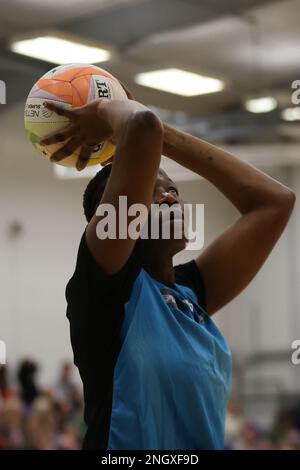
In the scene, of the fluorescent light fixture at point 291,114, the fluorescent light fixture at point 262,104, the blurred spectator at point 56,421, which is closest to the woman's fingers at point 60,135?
the blurred spectator at point 56,421

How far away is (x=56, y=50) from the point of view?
724cm

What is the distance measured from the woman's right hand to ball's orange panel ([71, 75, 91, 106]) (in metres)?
0.05

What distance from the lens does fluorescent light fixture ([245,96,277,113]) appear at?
1000 centimetres

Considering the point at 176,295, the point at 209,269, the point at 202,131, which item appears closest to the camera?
the point at 176,295

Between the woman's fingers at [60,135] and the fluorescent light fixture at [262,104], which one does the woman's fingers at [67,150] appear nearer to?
the woman's fingers at [60,135]

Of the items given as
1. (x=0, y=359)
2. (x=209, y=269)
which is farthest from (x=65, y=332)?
(x=209, y=269)

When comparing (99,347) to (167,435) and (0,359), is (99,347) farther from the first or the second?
(0,359)

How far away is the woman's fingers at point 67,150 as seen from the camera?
7.16 feet

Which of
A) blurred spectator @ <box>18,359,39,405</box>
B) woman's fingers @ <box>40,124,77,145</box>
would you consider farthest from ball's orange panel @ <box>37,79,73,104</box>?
blurred spectator @ <box>18,359,39,405</box>

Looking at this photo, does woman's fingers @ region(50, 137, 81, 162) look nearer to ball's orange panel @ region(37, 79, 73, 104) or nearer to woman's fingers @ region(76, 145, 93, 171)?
woman's fingers @ region(76, 145, 93, 171)

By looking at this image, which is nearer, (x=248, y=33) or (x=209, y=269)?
(x=209, y=269)

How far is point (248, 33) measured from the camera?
793 centimetres

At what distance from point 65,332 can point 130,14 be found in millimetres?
4393

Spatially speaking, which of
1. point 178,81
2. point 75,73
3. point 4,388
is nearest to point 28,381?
point 4,388
